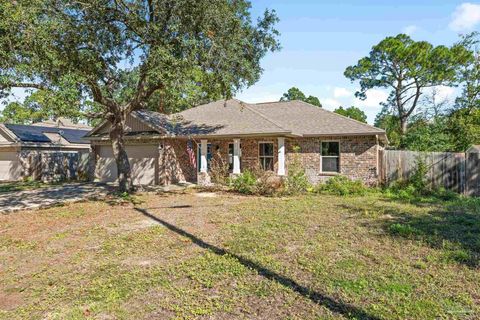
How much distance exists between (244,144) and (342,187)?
5.44 meters

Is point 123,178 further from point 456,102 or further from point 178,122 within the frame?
point 456,102

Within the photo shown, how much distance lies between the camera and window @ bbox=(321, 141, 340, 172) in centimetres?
1483


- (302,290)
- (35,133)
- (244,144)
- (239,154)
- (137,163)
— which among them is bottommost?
(302,290)

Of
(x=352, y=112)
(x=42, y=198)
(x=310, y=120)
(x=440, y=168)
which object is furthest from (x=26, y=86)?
(x=352, y=112)

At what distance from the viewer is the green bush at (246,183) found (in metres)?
13.3

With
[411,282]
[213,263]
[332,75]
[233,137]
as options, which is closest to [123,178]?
[233,137]

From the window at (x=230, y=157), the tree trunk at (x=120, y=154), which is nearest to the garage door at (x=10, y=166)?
the tree trunk at (x=120, y=154)

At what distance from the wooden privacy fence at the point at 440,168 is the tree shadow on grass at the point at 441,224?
6.65 feet

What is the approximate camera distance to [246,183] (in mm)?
13320

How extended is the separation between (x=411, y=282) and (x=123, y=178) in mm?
12098

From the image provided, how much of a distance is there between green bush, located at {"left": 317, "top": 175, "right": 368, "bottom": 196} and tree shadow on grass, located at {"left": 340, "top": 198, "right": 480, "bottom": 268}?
2.07m

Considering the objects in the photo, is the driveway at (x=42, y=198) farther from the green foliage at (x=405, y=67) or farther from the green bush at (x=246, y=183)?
the green foliage at (x=405, y=67)

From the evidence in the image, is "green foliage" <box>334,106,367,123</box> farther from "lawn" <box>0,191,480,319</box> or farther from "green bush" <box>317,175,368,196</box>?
"lawn" <box>0,191,480,319</box>

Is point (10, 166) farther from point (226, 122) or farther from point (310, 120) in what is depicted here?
point (310, 120)
